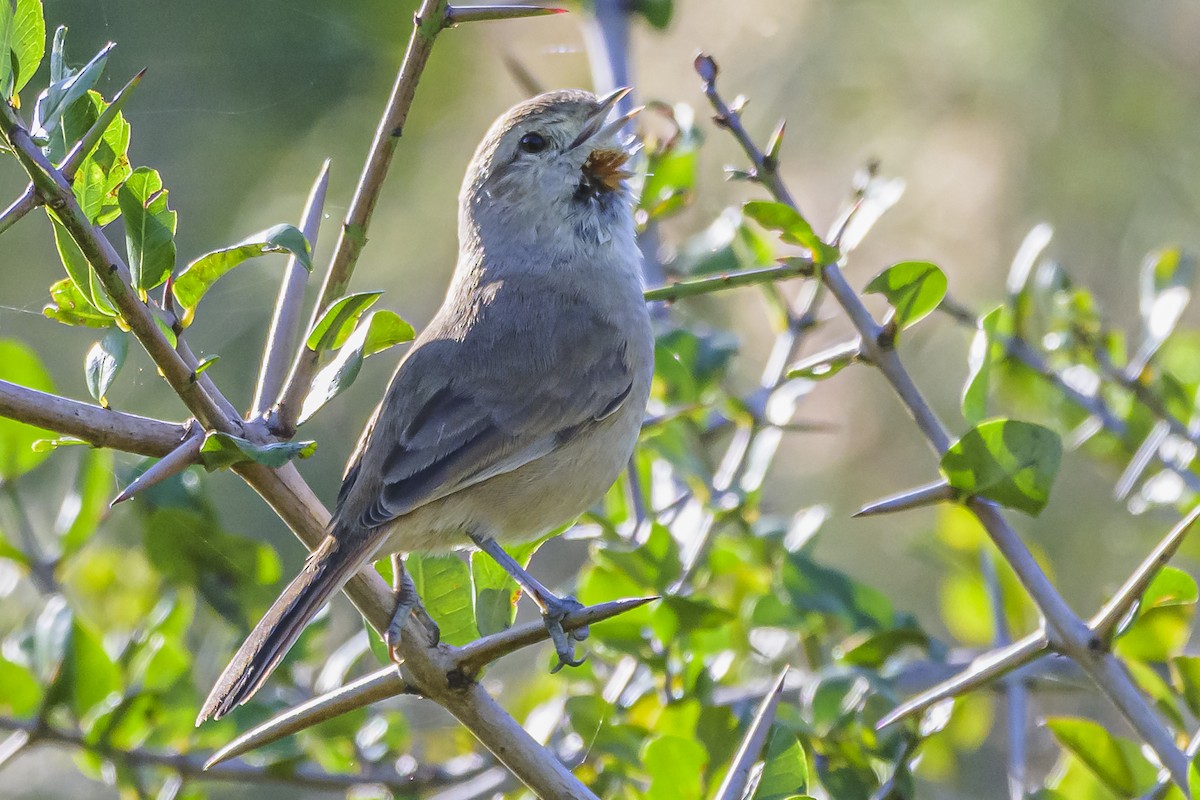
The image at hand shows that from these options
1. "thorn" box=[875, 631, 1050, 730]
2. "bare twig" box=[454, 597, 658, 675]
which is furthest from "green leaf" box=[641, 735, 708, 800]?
"bare twig" box=[454, 597, 658, 675]

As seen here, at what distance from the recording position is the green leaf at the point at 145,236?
6.31 feet

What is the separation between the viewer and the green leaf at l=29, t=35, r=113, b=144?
1.78m

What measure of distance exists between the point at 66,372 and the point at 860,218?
13.9 ft

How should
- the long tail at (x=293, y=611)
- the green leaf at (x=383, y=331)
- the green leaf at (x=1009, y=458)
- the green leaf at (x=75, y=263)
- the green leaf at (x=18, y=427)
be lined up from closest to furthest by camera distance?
the green leaf at (x=75, y=263) < the green leaf at (x=383, y=331) < the green leaf at (x=1009, y=458) < the long tail at (x=293, y=611) < the green leaf at (x=18, y=427)

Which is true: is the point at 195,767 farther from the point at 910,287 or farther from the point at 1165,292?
the point at 1165,292

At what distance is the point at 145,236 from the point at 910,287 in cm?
131

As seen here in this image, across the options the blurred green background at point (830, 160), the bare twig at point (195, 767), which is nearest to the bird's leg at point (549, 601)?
the bare twig at point (195, 767)

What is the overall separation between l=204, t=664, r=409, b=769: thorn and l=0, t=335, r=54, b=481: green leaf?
4.19 feet

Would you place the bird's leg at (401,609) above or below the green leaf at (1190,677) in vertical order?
above

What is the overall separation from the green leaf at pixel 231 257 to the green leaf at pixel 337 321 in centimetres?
8

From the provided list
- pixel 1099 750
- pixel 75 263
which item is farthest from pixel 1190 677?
pixel 75 263

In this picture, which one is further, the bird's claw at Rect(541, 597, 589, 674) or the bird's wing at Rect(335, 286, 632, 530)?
the bird's wing at Rect(335, 286, 632, 530)

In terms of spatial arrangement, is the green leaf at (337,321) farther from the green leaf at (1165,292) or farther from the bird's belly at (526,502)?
the green leaf at (1165,292)

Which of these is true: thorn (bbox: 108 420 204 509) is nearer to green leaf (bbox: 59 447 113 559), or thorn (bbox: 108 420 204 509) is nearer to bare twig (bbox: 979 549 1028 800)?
green leaf (bbox: 59 447 113 559)
